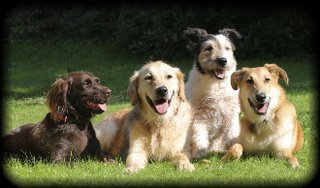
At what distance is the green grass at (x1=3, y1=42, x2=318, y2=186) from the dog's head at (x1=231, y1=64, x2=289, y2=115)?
0.75 meters

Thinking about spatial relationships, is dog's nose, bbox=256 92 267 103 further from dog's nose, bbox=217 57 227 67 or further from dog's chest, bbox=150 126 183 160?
dog's chest, bbox=150 126 183 160

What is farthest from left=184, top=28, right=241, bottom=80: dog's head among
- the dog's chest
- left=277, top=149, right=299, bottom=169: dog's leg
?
left=277, top=149, right=299, bottom=169: dog's leg

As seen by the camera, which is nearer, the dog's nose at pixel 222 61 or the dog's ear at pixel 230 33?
the dog's nose at pixel 222 61

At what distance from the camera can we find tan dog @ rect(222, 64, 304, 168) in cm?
764

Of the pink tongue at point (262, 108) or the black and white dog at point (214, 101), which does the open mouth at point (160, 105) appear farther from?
the pink tongue at point (262, 108)

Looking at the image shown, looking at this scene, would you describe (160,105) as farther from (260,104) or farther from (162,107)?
(260,104)

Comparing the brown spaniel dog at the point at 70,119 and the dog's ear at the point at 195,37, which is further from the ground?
the dog's ear at the point at 195,37

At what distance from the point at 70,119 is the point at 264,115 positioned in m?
2.69

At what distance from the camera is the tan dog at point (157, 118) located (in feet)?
24.5

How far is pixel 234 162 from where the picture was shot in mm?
7414

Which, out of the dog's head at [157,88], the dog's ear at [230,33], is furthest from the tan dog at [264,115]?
the dog's ear at [230,33]

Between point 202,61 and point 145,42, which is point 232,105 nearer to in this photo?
point 202,61

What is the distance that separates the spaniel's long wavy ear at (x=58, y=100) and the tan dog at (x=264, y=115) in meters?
2.30

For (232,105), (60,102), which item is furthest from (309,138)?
(60,102)
